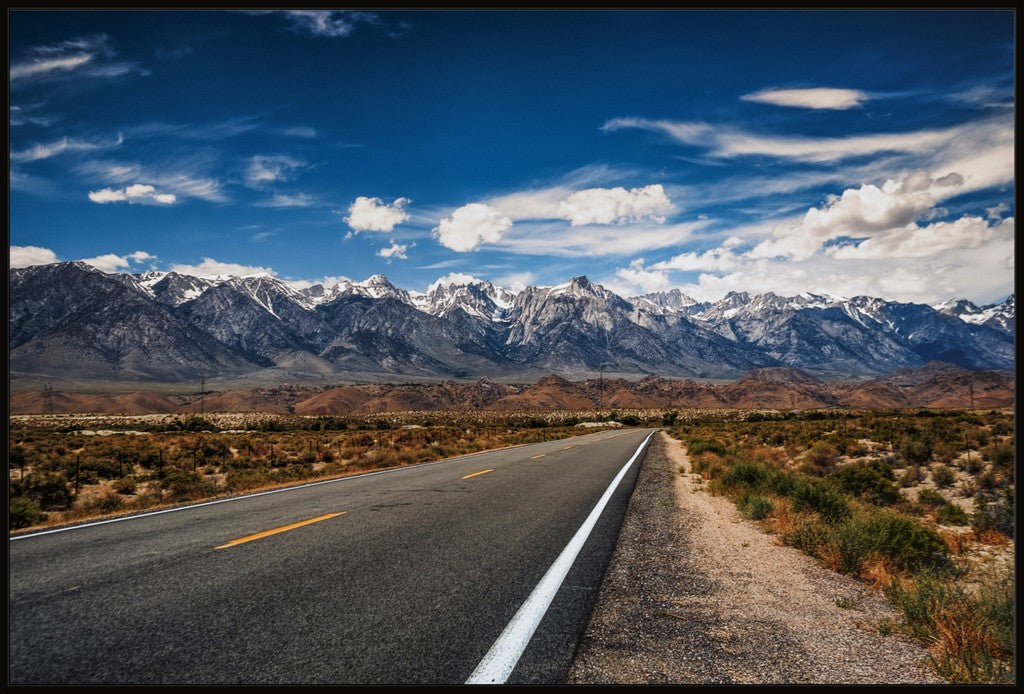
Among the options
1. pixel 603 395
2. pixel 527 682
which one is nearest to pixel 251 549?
pixel 527 682

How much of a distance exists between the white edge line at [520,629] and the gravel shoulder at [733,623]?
0.42 meters

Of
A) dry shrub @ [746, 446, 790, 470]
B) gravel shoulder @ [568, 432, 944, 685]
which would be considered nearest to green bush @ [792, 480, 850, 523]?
gravel shoulder @ [568, 432, 944, 685]

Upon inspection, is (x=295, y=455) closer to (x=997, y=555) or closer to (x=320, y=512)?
(x=320, y=512)

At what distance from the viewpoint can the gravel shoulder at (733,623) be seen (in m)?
3.90

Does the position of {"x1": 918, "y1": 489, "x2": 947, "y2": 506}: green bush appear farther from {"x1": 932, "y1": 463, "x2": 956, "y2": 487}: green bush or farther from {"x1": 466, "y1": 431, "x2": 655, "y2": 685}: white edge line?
{"x1": 466, "y1": 431, "x2": 655, "y2": 685}: white edge line

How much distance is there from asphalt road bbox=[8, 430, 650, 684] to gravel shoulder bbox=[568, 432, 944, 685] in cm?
33

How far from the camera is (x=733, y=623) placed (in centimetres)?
488

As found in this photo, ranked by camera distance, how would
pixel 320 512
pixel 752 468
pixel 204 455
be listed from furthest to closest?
pixel 204 455 → pixel 752 468 → pixel 320 512

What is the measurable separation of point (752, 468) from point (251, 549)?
1253 cm

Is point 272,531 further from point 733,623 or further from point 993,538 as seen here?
point 993,538

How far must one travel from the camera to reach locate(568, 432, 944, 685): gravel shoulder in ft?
12.8

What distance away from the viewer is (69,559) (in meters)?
6.35

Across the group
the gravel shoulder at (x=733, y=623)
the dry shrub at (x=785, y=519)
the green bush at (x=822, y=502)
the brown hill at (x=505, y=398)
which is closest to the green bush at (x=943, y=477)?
the green bush at (x=822, y=502)

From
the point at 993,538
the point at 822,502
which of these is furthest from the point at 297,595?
the point at 993,538
